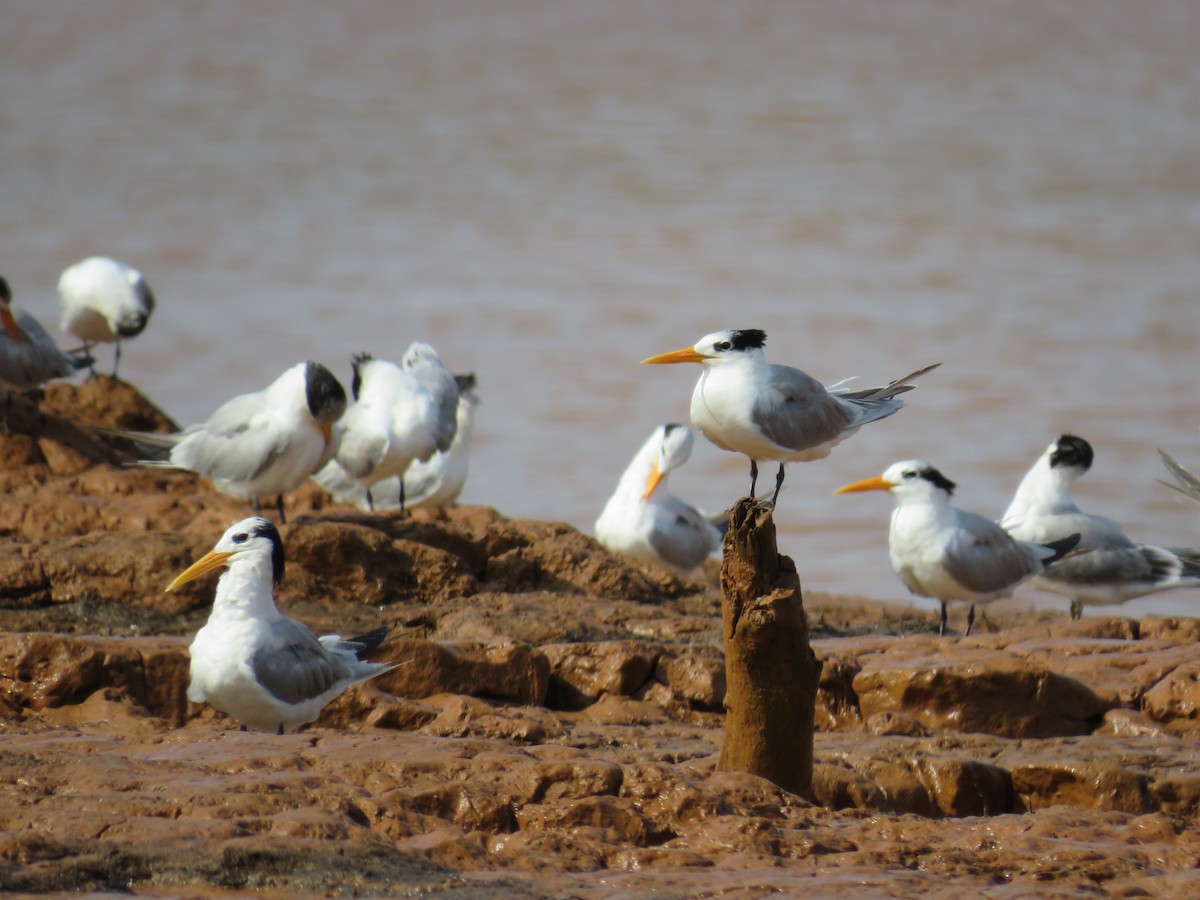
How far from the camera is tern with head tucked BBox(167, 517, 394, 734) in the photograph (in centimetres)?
589

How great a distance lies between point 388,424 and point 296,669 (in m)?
4.48

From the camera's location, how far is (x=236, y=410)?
9609 mm

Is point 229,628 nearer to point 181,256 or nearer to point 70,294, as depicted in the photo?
point 70,294

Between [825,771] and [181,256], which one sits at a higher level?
[181,256]

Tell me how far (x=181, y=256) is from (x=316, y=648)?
22129mm

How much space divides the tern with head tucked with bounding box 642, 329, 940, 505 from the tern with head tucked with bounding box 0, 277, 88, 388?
5.50m

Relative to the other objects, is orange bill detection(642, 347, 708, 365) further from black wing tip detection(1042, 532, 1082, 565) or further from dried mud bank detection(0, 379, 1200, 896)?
black wing tip detection(1042, 532, 1082, 565)

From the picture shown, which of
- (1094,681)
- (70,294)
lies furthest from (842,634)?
(70,294)

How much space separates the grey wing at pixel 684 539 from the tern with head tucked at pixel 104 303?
493 centimetres

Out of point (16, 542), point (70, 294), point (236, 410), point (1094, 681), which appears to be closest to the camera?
point (1094, 681)

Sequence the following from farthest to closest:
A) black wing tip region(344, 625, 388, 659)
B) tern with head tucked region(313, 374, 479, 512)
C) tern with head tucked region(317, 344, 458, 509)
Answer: tern with head tucked region(313, 374, 479, 512), tern with head tucked region(317, 344, 458, 509), black wing tip region(344, 625, 388, 659)

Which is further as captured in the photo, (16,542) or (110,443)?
(110,443)

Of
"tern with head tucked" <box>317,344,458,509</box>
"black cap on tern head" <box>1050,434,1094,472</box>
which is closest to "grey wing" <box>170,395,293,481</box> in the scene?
"tern with head tucked" <box>317,344,458,509</box>

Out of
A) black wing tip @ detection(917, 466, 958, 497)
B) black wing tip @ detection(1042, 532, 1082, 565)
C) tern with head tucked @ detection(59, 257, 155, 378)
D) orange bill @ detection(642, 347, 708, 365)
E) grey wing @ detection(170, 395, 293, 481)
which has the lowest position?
black wing tip @ detection(1042, 532, 1082, 565)
